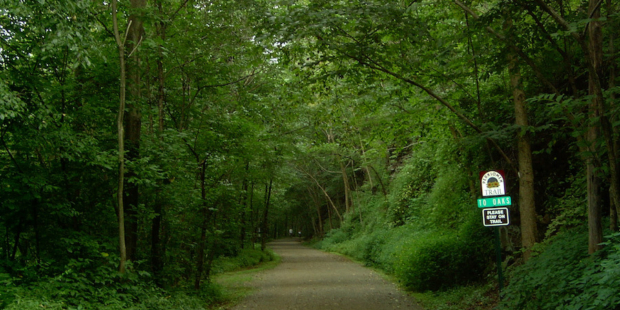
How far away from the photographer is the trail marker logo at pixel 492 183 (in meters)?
8.41

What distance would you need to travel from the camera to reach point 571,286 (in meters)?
5.77

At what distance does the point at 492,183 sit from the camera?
846 cm

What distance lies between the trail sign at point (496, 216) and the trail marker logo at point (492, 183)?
0.33 metres

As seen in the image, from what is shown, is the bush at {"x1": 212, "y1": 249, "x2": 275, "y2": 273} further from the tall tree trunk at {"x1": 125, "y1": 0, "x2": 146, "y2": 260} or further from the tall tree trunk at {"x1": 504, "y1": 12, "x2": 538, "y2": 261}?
the tall tree trunk at {"x1": 504, "y1": 12, "x2": 538, "y2": 261}

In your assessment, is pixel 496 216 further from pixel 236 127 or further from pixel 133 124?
pixel 133 124

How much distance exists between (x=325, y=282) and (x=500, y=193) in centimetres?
834

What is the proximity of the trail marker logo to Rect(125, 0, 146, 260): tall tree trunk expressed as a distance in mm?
6782

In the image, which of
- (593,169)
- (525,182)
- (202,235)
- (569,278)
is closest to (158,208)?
(202,235)

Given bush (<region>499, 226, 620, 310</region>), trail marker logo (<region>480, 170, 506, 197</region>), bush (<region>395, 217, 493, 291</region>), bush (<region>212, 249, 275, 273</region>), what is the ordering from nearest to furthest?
bush (<region>499, 226, 620, 310</region>), trail marker logo (<region>480, 170, 506, 197</region>), bush (<region>395, 217, 493, 291</region>), bush (<region>212, 249, 275, 273</region>)

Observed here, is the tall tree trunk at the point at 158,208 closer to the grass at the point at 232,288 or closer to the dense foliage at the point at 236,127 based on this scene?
the dense foliage at the point at 236,127

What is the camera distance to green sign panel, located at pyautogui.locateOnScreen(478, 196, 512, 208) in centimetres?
829

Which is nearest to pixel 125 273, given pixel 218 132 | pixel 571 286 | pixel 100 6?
pixel 218 132

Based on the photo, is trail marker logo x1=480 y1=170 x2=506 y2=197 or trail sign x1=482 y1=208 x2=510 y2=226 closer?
trail sign x1=482 y1=208 x2=510 y2=226

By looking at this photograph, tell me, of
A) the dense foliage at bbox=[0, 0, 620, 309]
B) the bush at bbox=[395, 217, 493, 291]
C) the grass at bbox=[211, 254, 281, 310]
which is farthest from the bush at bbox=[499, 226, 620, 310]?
the grass at bbox=[211, 254, 281, 310]
